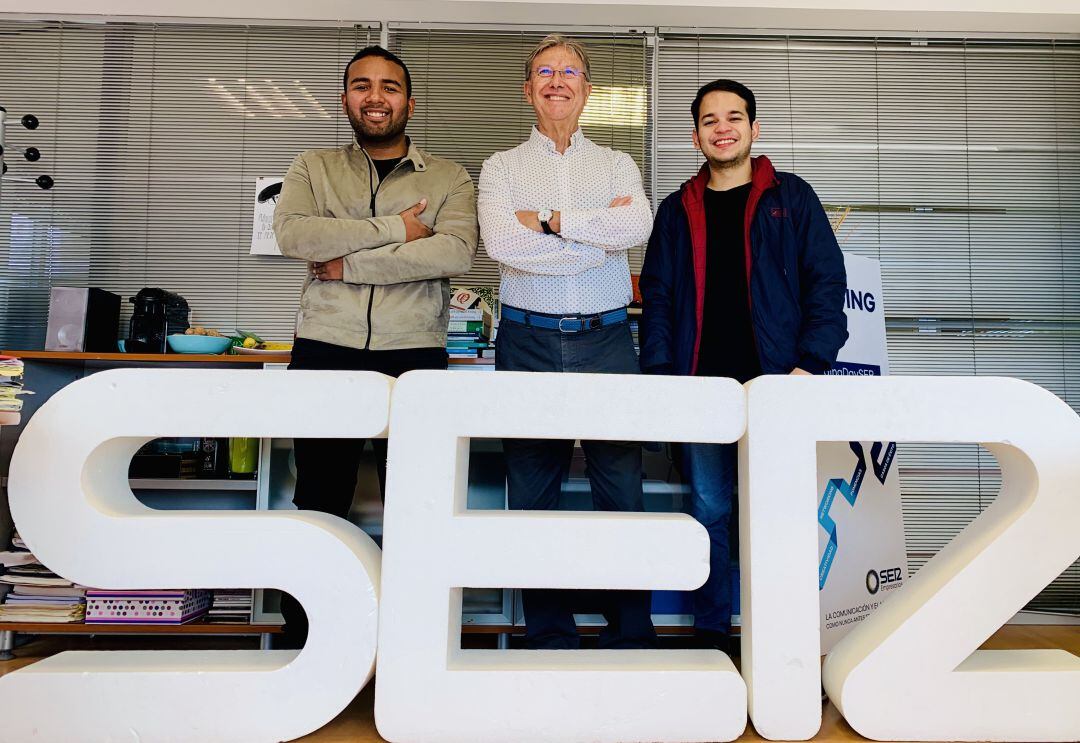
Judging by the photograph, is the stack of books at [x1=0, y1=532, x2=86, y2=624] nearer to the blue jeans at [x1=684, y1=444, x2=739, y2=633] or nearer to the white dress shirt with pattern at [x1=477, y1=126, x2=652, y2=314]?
the white dress shirt with pattern at [x1=477, y1=126, x2=652, y2=314]

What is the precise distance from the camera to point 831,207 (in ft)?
12.0

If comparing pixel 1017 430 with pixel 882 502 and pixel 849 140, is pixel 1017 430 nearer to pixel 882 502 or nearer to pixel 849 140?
pixel 882 502

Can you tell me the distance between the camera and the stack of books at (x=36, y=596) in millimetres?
2725

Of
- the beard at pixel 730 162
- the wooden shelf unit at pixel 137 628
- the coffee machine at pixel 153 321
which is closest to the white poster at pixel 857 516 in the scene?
the beard at pixel 730 162

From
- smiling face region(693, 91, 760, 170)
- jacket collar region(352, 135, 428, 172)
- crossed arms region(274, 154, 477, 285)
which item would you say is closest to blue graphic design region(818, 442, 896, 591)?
smiling face region(693, 91, 760, 170)

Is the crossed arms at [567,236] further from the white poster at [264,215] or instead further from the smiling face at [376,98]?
the white poster at [264,215]

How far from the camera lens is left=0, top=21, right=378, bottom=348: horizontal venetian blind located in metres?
3.55

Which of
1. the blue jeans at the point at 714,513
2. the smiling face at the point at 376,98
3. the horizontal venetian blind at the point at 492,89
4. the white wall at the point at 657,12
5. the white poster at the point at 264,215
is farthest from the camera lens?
the horizontal venetian blind at the point at 492,89

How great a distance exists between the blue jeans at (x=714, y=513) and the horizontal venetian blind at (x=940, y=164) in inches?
80.8

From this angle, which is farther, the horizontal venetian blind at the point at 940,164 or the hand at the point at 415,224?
the horizontal venetian blind at the point at 940,164

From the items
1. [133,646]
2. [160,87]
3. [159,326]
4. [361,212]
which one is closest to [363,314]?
[361,212]

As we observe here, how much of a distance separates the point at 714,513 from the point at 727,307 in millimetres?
567

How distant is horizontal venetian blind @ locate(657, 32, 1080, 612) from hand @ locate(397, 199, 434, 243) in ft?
6.22

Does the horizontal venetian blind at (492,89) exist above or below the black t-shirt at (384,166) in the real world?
above
